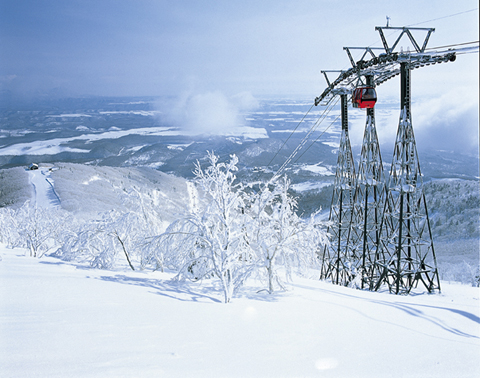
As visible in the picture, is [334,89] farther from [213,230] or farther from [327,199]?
[327,199]

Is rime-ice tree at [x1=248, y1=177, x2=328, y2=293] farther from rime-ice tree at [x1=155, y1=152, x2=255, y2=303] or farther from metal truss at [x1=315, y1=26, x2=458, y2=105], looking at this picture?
metal truss at [x1=315, y1=26, x2=458, y2=105]

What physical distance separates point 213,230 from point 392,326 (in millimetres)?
6034

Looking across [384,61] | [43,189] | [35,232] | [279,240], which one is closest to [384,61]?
[384,61]

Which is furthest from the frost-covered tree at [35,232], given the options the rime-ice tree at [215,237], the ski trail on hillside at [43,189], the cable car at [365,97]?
the cable car at [365,97]

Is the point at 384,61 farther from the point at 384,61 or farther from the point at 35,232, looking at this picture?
the point at 35,232

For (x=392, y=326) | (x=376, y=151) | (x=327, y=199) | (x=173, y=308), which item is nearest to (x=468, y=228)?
(x=327, y=199)

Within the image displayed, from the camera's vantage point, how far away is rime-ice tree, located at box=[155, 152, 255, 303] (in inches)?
392

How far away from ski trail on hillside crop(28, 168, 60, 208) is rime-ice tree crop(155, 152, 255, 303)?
4828cm

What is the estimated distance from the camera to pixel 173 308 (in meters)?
7.51

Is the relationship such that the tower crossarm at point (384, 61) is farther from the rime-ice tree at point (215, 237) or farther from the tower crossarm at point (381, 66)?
the rime-ice tree at point (215, 237)

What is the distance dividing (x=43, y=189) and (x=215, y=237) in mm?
68928

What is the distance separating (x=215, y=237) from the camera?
32.7ft

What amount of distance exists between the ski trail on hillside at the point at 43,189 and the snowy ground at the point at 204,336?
50.6 meters

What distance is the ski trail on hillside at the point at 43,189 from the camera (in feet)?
178
